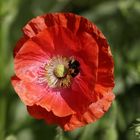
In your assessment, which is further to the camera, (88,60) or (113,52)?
(113,52)

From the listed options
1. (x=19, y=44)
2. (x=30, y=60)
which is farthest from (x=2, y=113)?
(x=19, y=44)

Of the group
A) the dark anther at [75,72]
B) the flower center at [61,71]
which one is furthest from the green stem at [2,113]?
the dark anther at [75,72]

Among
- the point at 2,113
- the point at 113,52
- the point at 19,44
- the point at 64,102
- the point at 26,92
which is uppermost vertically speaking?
the point at 19,44

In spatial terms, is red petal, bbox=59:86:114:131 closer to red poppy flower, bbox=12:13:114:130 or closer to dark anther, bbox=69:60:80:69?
red poppy flower, bbox=12:13:114:130

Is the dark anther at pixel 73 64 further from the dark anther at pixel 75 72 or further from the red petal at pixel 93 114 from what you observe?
the red petal at pixel 93 114

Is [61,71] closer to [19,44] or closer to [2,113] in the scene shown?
[19,44]

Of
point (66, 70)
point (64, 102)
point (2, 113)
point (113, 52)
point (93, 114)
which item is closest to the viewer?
point (93, 114)
